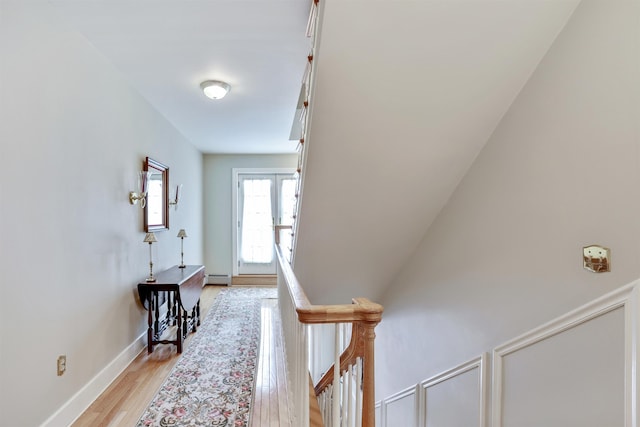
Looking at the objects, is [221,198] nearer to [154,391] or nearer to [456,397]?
[154,391]

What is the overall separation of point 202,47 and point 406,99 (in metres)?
1.48

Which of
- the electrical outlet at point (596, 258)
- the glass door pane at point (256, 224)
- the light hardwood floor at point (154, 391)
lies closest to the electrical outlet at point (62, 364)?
the light hardwood floor at point (154, 391)

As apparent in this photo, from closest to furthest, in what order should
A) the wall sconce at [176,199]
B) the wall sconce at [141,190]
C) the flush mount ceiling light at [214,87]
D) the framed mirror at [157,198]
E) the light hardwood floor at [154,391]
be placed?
the light hardwood floor at [154,391] < the flush mount ceiling light at [214,87] < the wall sconce at [141,190] < the framed mirror at [157,198] < the wall sconce at [176,199]

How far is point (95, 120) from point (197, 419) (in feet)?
6.98

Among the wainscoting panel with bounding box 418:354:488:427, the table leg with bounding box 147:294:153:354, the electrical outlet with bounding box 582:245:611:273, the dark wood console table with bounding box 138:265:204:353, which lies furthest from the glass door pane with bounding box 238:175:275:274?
the electrical outlet with bounding box 582:245:611:273

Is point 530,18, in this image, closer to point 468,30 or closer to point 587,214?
point 468,30

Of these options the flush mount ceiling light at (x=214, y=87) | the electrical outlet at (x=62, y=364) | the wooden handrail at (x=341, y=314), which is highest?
the flush mount ceiling light at (x=214, y=87)

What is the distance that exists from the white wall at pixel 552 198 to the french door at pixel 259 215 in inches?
152

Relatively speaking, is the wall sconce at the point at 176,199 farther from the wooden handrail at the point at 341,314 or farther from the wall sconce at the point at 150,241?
the wooden handrail at the point at 341,314

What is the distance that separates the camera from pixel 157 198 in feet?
11.2

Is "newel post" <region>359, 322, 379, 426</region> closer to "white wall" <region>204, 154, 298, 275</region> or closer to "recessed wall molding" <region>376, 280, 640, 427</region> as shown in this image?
"recessed wall molding" <region>376, 280, 640, 427</region>

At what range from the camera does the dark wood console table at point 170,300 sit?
9.26 feet

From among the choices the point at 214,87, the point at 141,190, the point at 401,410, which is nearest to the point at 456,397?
the point at 401,410

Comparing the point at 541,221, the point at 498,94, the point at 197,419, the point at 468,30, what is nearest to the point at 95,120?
the point at 197,419
